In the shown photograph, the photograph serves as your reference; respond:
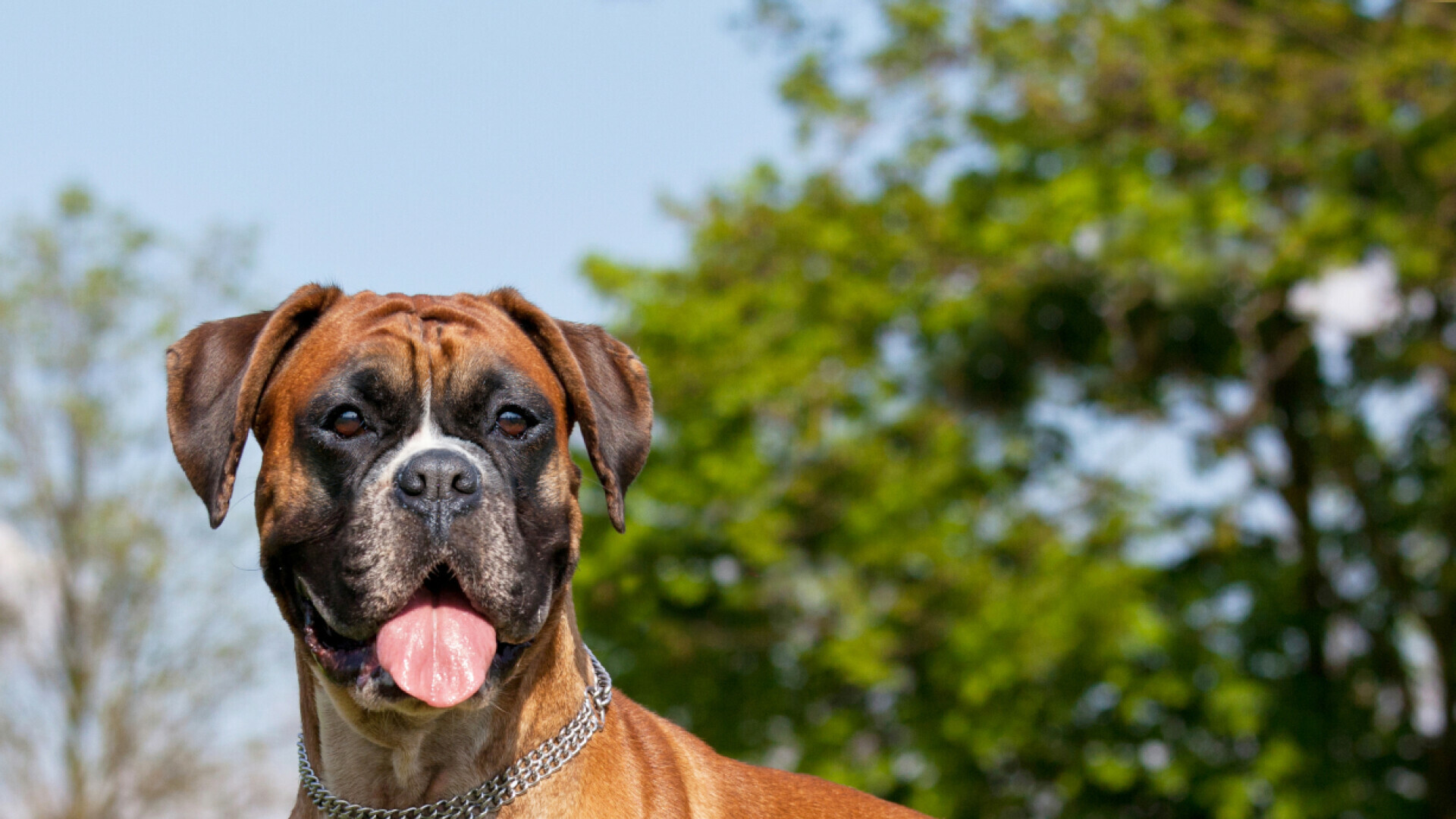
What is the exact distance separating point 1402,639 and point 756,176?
11.5 metres

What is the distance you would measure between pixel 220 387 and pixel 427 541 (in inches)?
31.4

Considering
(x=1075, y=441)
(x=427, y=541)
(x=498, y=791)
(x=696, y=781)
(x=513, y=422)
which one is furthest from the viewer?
(x=1075, y=441)

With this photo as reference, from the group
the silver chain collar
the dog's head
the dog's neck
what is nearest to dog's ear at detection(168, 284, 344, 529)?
the dog's head

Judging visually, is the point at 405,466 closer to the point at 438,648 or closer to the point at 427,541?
the point at 427,541

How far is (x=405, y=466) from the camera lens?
356cm

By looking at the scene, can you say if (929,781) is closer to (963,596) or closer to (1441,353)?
(963,596)

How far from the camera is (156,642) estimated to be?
2566 centimetres

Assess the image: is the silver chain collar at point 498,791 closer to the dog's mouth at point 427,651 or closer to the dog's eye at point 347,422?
the dog's mouth at point 427,651

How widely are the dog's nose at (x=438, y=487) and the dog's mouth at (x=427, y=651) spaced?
0.52 feet

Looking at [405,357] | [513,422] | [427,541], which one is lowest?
[427,541]

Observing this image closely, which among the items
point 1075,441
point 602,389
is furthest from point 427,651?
point 1075,441

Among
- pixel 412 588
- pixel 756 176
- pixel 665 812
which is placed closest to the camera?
pixel 412 588

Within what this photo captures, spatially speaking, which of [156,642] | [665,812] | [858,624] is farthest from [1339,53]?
[156,642]

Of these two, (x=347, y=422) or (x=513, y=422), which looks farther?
(x=513, y=422)
